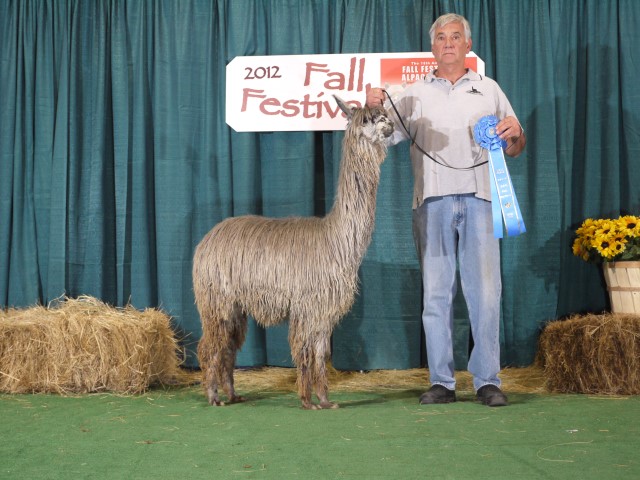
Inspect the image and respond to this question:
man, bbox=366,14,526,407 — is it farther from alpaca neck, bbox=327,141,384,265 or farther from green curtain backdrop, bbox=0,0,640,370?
green curtain backdrop, bbox=0,0,640,370

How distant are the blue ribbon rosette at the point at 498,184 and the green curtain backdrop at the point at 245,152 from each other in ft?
4.40

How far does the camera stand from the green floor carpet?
2611 mm

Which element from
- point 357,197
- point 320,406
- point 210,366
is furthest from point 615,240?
point 210,366

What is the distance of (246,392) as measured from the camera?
452 cm

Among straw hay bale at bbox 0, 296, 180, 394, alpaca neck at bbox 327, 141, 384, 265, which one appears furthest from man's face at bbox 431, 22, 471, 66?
straw hay bale at bbox 0, 296, 180, 394

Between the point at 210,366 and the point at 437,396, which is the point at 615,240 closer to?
the point at 437,396

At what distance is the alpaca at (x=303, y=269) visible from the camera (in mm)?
3842

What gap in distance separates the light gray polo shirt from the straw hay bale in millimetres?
1895

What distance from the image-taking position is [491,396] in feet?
12.7

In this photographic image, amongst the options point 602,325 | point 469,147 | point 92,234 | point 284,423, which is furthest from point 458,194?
point 92,234

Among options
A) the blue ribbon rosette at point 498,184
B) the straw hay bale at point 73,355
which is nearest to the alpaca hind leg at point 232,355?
the straw hay bale at point 73,355

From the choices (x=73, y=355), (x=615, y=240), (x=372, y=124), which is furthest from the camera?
(x=615, y=240)

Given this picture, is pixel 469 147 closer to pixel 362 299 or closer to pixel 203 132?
pixel 362 299

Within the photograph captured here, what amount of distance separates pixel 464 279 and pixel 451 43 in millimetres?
1294
